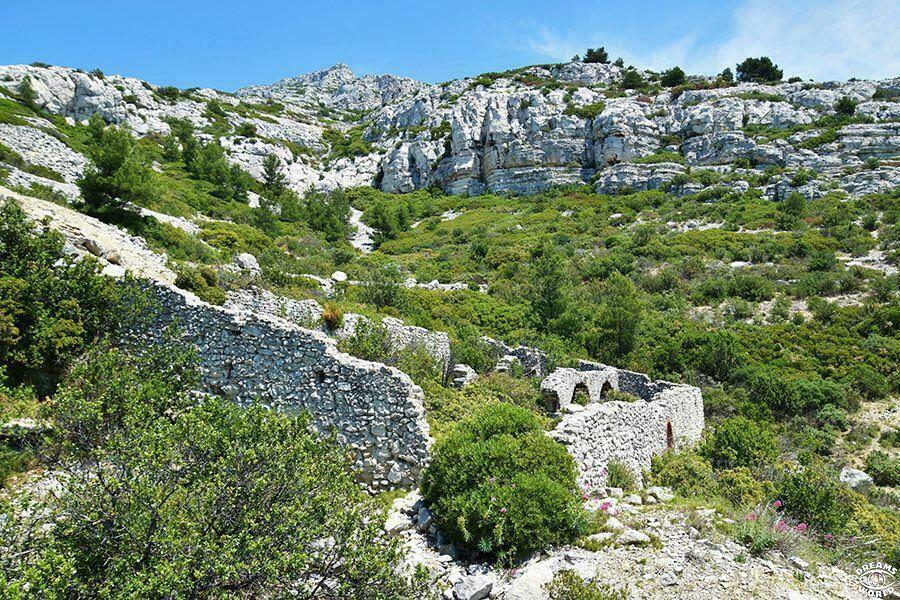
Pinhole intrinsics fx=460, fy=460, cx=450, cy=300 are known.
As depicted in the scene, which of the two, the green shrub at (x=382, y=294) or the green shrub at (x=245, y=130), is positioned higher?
the green shrub at (x=245, y=130)

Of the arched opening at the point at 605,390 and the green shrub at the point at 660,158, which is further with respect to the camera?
the green shrub at the point at 660,158

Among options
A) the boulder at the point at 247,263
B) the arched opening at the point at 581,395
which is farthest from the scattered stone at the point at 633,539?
the boulder at the point at 247,263

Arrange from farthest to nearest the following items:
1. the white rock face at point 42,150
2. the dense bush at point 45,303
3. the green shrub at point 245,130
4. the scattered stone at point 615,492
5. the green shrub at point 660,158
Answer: the green shrub at point 245,130
the green shrub at point 660,158
the white rock face at point 42,150
the scattered stone at point 615,492
the dense bush at point 45,303

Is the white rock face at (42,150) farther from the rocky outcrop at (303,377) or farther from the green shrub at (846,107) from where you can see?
A: the green shrub at (846,107)

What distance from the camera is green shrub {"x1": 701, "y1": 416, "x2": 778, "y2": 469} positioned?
44.5 ft

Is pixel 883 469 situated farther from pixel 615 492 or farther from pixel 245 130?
pixel 245 130

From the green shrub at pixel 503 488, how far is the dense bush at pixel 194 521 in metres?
1.40

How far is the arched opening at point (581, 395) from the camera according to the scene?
15.0 metres

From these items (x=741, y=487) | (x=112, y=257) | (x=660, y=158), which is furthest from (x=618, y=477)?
(x=660, y=158)

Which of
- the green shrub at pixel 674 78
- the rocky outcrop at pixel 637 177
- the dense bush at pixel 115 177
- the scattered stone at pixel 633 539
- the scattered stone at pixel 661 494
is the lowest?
the scattered stone at pixel 661 494

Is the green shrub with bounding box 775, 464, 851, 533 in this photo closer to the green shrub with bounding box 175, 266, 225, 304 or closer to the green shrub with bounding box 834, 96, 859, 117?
the green shrub with bounding box 175, 266, 225, 304

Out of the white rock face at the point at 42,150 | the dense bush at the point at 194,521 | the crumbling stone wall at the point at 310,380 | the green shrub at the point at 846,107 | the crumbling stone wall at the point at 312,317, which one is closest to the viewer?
the dense bush at the point at 194,521

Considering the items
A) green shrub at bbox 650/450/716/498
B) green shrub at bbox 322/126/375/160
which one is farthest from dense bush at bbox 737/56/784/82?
green shrub at bbox 650/450/716/498

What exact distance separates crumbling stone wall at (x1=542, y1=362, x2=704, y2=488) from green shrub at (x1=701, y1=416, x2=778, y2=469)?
1025mm
